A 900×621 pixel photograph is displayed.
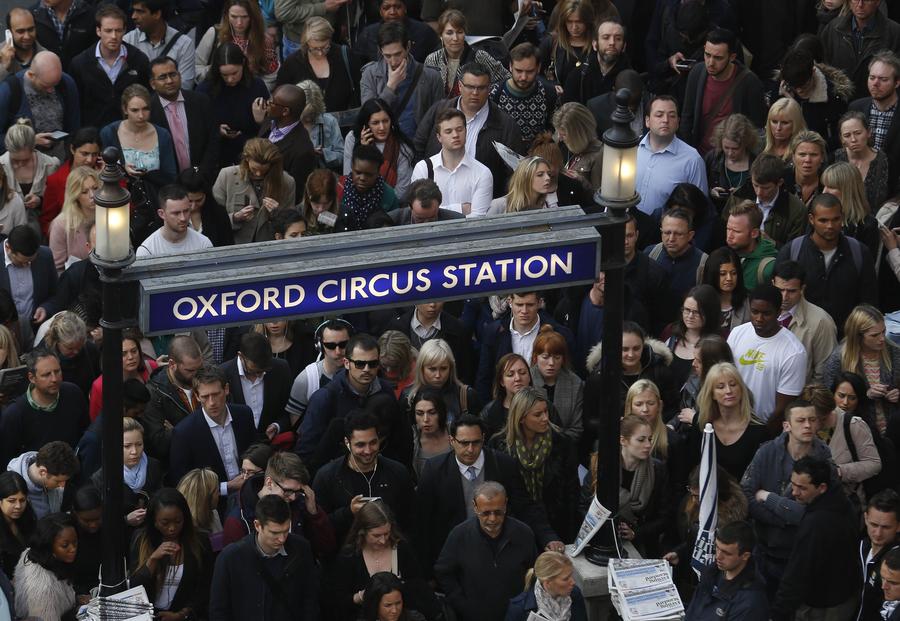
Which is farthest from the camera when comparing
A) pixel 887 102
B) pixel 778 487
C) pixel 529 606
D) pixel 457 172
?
pixel 887 102

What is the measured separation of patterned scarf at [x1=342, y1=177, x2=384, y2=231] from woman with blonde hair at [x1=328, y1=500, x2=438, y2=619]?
12.0 ft

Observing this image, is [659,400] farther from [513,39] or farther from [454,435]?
[513,39]

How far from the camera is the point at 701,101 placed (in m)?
16.9

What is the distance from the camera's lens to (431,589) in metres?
12.0

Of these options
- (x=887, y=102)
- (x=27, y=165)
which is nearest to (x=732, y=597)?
(x=887, y=102)

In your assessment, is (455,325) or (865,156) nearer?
(455,325)

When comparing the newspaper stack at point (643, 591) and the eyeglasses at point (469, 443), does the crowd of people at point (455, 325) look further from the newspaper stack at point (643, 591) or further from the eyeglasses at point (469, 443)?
the newspaper stack at point (643, 591)

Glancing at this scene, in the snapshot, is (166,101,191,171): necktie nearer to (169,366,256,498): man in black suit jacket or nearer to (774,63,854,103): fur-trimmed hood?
(169,366,256,498): man in black suit jacket

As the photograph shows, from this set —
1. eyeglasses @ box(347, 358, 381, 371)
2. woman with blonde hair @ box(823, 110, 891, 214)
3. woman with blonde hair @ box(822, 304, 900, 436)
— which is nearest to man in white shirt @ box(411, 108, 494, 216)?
eyeglasses @ box(347, 358, 381, 371)

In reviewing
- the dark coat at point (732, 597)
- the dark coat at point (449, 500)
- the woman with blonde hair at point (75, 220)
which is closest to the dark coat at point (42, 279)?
the woman with blonde hair at point (75, 220)

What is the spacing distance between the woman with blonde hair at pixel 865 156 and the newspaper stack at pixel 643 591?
212 inches

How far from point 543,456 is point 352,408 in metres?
1.33

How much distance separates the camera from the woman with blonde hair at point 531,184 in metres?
15.1

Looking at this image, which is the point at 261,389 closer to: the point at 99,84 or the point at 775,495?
the point at 775,495
